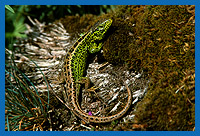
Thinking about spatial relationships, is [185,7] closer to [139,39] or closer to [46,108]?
[139,39]

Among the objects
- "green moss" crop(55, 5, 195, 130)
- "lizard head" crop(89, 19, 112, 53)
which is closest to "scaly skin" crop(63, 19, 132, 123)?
"lizard head" crop(89, 19, 112, 53)

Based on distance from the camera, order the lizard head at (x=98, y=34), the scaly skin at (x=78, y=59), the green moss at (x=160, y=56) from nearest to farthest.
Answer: the green moss at (x=160, y=56) → the scaly skin at (x=78, y=59) → the lizard head at (x=98, y=34)

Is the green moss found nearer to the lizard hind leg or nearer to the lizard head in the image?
the lizard head

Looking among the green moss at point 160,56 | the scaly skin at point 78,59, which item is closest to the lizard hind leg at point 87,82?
the scaly skin at point 78,59

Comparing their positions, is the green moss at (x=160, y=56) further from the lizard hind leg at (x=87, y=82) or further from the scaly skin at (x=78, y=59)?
the lizard hind leg at (x=87, y=82)

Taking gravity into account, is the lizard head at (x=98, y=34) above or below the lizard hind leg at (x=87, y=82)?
above

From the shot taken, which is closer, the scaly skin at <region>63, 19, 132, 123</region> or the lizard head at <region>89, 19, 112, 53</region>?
the scaly skin at <region>63, 19, 132, 123</region>

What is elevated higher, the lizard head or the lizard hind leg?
the lizard head

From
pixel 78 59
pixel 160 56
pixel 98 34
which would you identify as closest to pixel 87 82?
pixel 78 59
